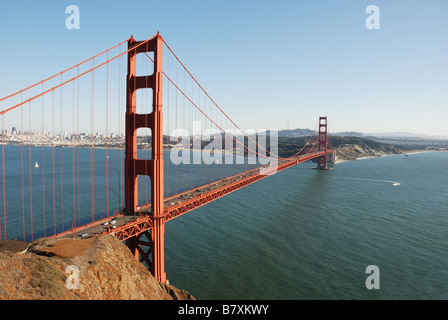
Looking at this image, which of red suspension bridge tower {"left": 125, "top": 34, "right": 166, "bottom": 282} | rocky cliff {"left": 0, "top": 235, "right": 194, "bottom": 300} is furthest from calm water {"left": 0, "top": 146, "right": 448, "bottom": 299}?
rocky cliff {"left": 0, "top": 235, "right": 194, "bottom": 300}

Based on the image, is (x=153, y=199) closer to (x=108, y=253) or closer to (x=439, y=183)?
(x=108, y=253)

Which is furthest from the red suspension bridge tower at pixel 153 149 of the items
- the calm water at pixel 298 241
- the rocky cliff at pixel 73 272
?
the rocky cliff at pixel 73 272

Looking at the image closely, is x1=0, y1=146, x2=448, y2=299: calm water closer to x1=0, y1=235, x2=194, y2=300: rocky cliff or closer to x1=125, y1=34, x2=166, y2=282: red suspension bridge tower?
x1=125, y1=34, x2=166, y2=282: red suspension bridge tower

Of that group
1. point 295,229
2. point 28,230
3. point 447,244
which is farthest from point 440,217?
point 28,230

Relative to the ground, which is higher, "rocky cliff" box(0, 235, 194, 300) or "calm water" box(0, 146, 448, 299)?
"rocky cliff" box(0, 235, 194, 300)

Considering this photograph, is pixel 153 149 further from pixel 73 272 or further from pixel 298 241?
pixel 298 241

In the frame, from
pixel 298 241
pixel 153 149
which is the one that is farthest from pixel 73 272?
pixel 298 241
